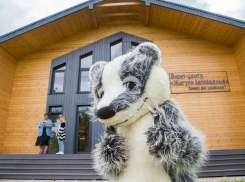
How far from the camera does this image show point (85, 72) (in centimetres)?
742

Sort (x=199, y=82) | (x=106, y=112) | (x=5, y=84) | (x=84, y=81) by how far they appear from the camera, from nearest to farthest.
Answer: (x=106, y=112) < (x=199, y=82) < (x=5, y=84) < (x=84, y=81)

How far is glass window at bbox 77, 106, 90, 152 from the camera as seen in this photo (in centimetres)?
649

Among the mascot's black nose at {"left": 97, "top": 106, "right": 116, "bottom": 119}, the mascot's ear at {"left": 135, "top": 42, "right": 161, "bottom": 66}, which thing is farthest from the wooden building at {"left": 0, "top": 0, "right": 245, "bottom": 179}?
the mascot's black nose at {"left": 97, "top": 106, "right": 116, "bottom": 119}

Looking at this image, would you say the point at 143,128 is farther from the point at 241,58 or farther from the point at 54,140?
the point at 241,58

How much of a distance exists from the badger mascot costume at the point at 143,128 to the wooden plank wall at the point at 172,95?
17.6 feet

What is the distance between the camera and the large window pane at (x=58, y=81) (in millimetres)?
7395

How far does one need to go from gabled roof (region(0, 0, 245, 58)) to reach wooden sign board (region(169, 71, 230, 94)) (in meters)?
1.44

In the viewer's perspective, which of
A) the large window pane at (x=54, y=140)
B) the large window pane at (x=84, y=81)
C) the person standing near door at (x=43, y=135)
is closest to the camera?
the person standing near door at (x=43, y=135)

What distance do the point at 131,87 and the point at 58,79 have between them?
22.6 feet

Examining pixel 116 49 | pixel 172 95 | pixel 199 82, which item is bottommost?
pixel 172 95

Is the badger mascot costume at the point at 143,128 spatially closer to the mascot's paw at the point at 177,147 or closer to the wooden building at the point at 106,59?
the mascot's paw at the point at 177,147

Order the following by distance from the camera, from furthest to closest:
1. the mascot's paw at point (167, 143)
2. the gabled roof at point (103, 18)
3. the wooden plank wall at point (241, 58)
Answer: the wooden plank wall at point (241, 58) → the gabled roof at point (103, 18) → the mascot's paw at point (167, 143)

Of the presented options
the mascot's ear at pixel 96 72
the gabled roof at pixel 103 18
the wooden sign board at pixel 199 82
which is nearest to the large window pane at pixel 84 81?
the gabled roof at pixel 103 18

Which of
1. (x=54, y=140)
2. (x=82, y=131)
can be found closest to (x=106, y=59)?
(x=82, y=131)
